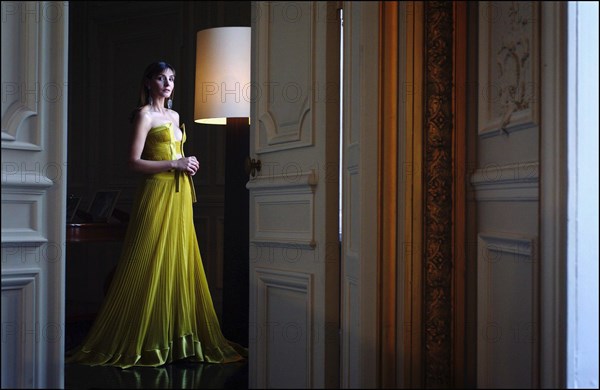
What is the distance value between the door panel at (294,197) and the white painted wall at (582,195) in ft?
2.82

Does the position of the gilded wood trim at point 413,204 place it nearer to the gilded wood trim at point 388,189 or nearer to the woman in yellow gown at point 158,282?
the gilded wood trim at point 388,189

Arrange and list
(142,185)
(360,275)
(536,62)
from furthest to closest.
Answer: (142,185)
(360,275)
(536,62)

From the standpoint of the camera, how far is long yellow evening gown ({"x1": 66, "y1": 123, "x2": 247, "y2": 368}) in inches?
159

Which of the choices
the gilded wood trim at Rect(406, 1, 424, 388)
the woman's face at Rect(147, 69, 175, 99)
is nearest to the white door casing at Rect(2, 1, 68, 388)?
the gilded wood trim at Rect(406, 1, 424, 388)

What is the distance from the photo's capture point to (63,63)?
2646 millimetres

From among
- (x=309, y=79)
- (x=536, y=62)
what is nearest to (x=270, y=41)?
(x=309, y=79)

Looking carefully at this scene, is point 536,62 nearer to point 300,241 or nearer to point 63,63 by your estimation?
point 300,241

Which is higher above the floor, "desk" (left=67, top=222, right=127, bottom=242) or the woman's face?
the woman's face

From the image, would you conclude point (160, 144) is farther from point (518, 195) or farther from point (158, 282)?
point (518, 195)

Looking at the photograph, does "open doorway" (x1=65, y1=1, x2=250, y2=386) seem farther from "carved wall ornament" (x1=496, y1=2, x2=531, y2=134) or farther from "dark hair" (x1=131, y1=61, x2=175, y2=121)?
"carved wall ornament" (x1=496, y1=2, x2=531, y2=134)

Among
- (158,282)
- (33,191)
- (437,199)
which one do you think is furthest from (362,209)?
(158,282)

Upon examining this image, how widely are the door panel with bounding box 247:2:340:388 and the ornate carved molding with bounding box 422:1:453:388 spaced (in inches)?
12.2

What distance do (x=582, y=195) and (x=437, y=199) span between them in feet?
1.95

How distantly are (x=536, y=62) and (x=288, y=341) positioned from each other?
1278 mm
